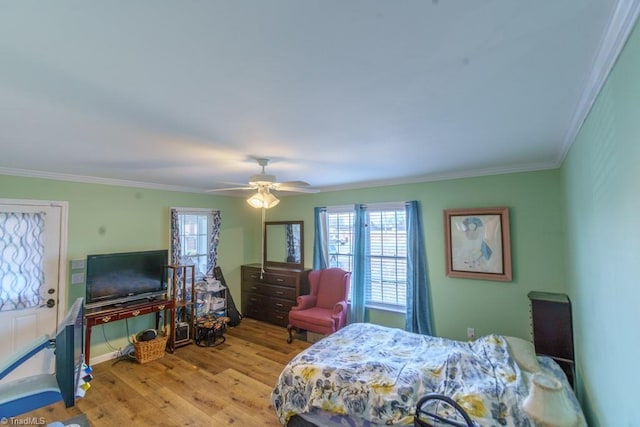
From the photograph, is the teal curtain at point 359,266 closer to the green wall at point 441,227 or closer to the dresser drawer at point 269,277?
the green wall at point 441,227

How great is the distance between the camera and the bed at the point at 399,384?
2029 millimetres

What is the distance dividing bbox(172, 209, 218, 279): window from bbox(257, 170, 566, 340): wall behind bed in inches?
125

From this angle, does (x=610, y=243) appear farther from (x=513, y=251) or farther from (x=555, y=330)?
(x=513, y=251)

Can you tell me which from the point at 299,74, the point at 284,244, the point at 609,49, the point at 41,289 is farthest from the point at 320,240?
the point at 609,49

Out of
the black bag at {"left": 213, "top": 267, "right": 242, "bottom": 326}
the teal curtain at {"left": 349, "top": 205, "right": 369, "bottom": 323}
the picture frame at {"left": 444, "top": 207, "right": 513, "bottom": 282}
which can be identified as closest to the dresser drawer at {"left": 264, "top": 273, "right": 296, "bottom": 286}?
the black bag at {"left": 213, "top": 267, "right": 242, "bottom": 326}

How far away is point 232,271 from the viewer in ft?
18.7

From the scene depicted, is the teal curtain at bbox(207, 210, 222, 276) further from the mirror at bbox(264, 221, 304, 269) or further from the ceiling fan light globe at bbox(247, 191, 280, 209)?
the ceiling fan light globe at bbox(247, 191, 280, 209)

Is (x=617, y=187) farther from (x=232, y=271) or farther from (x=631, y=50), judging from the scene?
(x=232, y=271)

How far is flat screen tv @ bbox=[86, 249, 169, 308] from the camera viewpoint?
3645 mm

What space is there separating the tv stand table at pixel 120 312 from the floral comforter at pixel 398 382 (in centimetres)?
241

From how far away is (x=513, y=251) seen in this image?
3461mm

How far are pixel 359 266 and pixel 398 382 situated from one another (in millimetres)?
2405

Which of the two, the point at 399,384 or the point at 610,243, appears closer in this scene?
the point at 610,243

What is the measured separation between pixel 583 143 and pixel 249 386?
12.3 ft
